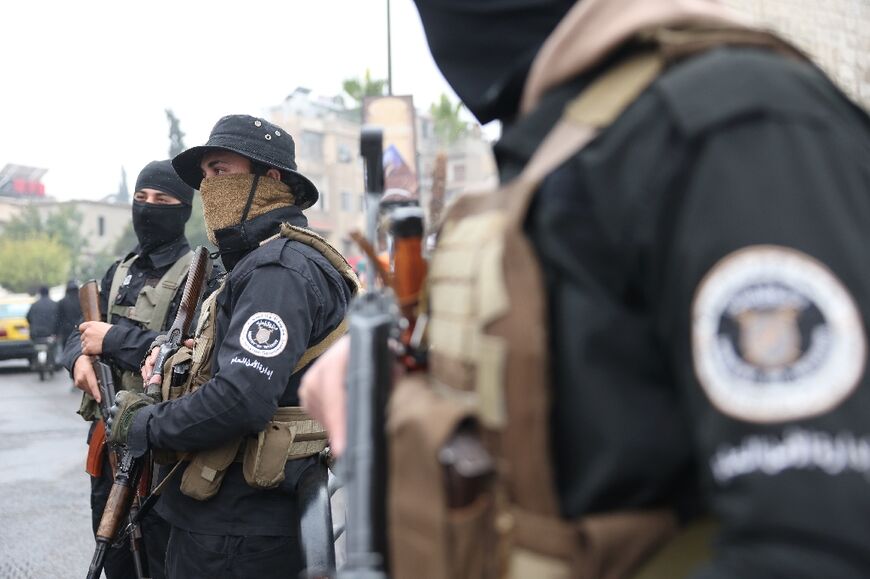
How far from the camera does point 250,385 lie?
2727mm

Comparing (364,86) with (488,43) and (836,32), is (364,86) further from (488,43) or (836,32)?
(488,43)

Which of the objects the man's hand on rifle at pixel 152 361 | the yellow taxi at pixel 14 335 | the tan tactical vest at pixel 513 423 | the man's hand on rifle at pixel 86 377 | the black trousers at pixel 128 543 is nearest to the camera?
the tan tactical vest at pixel 513 423

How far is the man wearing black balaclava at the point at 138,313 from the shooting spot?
3.94m

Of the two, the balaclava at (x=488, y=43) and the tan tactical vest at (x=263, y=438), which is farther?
the tan tactical vest at (x=263, y=438)

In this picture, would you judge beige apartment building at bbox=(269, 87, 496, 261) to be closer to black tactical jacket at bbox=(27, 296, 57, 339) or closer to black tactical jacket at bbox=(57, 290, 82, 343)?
black tactical jacket at bbox=(27, 296, 57, 339)

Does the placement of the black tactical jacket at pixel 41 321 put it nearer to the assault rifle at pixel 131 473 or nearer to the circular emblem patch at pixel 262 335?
the assault rifle at pixel 131 473

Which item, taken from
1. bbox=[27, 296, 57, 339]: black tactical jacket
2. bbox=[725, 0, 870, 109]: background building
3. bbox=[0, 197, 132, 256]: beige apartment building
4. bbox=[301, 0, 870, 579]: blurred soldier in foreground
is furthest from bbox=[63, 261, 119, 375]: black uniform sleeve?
bbox=[0, 197, 132, 256]: beige apartment building

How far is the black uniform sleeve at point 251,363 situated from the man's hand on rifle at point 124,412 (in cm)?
23

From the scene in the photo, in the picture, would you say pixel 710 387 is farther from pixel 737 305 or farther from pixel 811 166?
pixel 811 166

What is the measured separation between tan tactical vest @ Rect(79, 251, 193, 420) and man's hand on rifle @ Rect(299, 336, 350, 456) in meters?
3.04

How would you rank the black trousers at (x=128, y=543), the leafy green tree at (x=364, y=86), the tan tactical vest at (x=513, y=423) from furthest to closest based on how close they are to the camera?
the leafy green tree at (x=364, y=86) < the black trousers at (x=128, y=543) < the tan tactical vest at (x=513, y=423)

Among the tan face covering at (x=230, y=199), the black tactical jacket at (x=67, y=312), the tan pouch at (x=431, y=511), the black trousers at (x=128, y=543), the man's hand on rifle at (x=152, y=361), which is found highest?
the tan face covering at (x=230, y=199)

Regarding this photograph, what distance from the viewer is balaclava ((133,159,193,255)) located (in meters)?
4.53

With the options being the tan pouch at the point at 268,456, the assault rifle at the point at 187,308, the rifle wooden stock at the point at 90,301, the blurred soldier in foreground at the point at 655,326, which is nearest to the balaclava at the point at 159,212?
the rifle wooden stock at the point at 90,301
